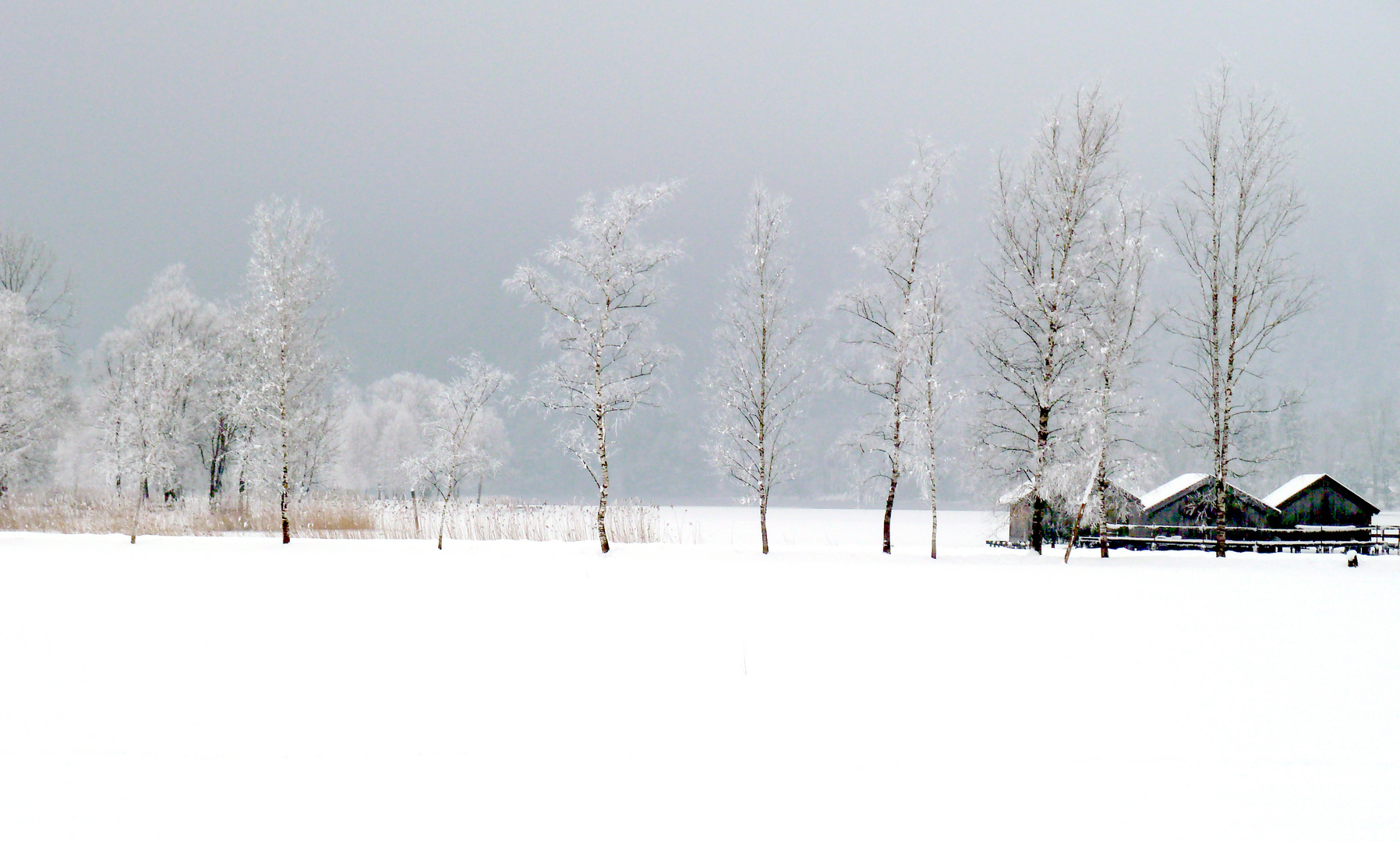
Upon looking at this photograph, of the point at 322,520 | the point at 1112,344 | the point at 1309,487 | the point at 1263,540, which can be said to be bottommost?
the point at 1263,540

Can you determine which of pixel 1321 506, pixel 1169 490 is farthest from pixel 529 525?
pixel 1321 506

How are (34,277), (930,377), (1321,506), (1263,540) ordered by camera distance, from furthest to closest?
(1321,506) → (34,277) → (1263,540) → (930,377)

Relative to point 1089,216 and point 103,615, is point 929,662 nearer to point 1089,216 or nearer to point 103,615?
point 103,615

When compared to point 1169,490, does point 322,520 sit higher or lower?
lower

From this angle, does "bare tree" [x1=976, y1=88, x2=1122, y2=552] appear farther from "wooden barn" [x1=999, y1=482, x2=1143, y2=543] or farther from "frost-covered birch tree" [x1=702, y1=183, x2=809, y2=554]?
"wooden barn" [x1=999, y1=482, x2=1143, y2=543]

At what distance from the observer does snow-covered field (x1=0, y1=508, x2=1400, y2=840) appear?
3922mm

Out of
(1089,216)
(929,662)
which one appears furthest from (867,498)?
(929,662)

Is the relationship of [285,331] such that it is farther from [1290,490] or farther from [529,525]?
[1290,490]

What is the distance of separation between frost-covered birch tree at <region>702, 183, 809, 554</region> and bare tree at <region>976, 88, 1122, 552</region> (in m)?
5.77

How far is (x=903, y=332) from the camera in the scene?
71.3ft

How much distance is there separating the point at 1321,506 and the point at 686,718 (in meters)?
42.7

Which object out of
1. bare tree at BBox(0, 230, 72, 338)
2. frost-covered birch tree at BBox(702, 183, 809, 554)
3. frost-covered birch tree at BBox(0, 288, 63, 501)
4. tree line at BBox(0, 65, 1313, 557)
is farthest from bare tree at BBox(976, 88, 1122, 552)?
bare tree at BBox(0, 230, 72, 338)

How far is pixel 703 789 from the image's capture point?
421cm

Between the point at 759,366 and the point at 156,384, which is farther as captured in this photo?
the point at 156,384
